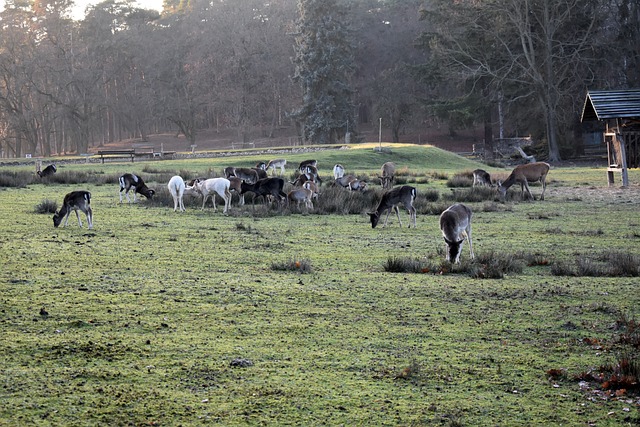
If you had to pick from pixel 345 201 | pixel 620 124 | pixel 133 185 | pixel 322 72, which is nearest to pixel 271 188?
pixel 345 201

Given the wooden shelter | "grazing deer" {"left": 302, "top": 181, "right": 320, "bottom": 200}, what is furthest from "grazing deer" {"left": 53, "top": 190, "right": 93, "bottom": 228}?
the wooden shelter

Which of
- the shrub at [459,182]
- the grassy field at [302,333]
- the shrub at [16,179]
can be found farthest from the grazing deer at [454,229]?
the shrub at [16,179]

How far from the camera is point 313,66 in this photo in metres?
76.9

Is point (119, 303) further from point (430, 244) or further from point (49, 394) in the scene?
point (430, 244)

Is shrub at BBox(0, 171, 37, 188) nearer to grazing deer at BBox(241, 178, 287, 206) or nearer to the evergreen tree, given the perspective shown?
grazing deer at BBox(241, 178, 287, 206)

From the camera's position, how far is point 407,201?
1942 cm

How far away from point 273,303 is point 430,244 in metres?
6.78

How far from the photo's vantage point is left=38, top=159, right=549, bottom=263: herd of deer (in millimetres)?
13673

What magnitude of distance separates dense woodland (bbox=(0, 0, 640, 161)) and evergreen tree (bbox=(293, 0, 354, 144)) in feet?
0.45

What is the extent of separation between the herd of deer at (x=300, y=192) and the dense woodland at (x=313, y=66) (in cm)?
2979

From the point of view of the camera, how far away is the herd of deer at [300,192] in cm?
1367

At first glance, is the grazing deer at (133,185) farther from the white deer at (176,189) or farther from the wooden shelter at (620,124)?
the wooden shelter at (620,124)

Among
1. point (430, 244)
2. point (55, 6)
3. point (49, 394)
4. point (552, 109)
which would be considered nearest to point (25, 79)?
point (55, 6)

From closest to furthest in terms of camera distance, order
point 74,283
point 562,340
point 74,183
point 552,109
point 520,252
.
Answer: point 562,340 < point 74,283 < point 520,252 < point 74,183 < point 552,109
